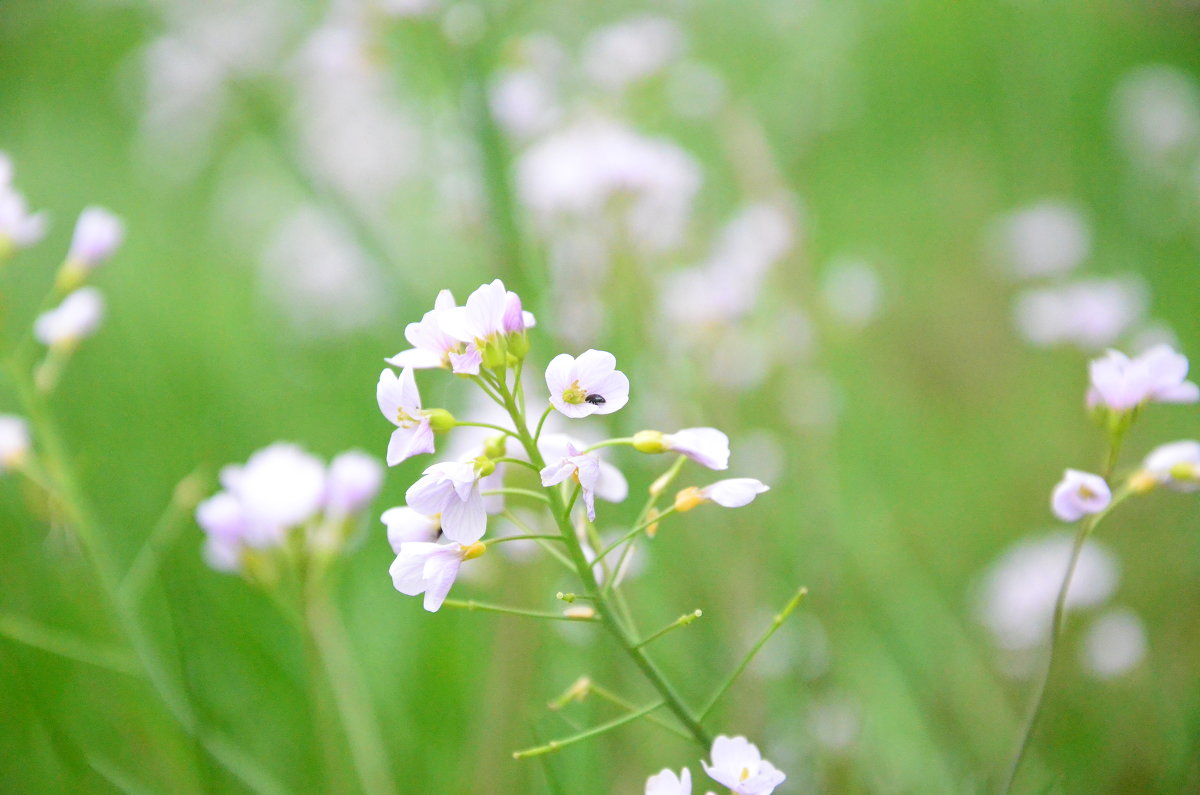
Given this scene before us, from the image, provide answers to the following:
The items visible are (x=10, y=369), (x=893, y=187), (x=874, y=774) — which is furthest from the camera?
(x=893, y=187)

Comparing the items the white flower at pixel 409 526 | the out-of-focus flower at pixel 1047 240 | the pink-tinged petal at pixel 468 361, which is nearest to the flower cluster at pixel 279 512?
the white flower at pixel 409 526

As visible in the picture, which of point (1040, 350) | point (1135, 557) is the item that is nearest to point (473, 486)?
point (1135, 557)

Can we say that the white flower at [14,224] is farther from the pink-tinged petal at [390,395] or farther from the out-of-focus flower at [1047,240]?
the out-of-focus flower at [1047,240]

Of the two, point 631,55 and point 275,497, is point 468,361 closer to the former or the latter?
point 275,497

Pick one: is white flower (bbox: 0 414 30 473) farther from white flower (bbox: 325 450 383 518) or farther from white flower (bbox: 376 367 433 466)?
white flower (bbox: 376 367 433 466)

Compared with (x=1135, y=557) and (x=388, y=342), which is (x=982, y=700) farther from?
(x=388, y=342)

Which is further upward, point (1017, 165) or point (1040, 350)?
point (1017, 165)

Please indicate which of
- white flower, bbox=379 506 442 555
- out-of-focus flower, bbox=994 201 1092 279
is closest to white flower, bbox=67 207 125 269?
white flower, bbox=379 506 442 555
